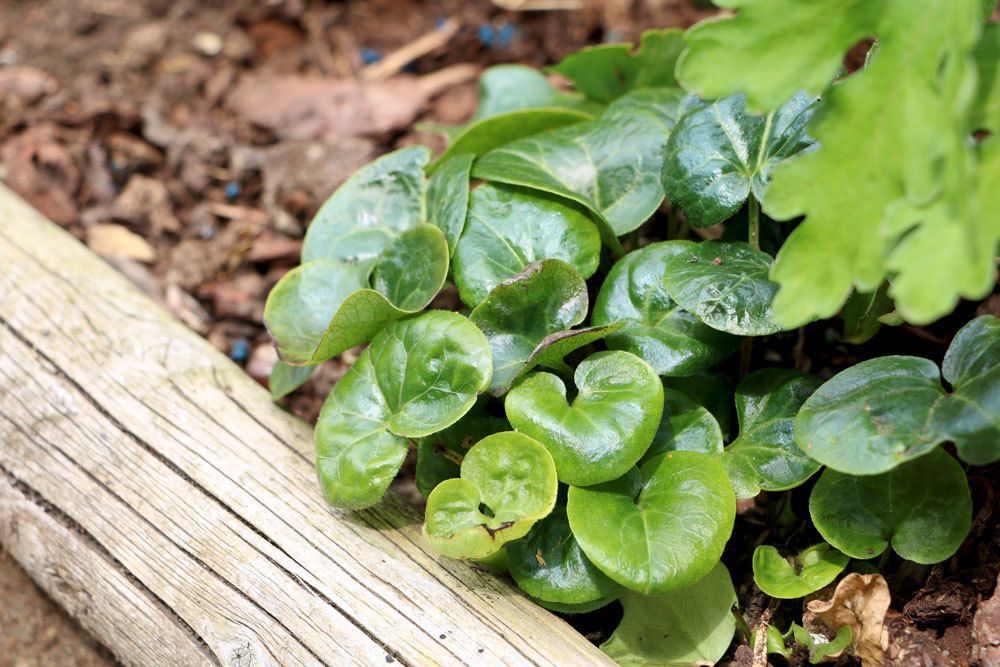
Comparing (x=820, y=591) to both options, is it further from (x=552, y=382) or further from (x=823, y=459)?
(x=552, y=382)

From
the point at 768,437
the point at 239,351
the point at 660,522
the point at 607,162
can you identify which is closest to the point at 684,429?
the point at 768,437

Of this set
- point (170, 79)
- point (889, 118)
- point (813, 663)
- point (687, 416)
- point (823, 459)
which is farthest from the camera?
point (170, 79)

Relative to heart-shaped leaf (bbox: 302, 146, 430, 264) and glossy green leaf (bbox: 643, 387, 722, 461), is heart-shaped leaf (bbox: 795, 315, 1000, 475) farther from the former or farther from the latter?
heart-shaped leaf (bbox: 302, 146, 430, 264)

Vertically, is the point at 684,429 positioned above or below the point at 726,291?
below

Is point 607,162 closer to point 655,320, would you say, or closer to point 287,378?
point 655,320

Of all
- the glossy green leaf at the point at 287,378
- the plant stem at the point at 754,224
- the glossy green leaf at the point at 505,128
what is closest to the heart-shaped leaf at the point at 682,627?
the plant stem at the point at 754,224

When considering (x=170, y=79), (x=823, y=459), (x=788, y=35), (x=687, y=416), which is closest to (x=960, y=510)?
(x=823, y=459)
